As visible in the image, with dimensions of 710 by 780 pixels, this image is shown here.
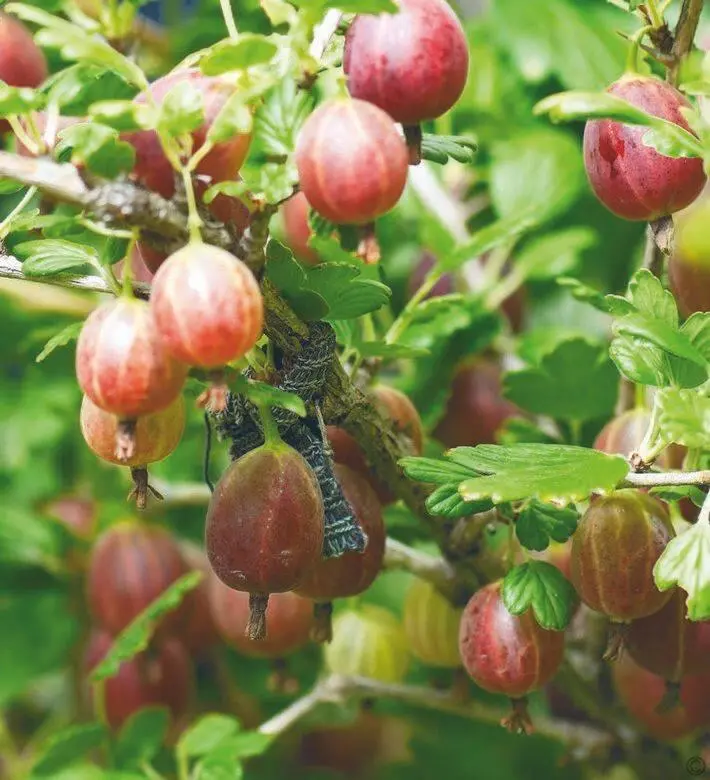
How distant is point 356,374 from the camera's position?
2.36 ft

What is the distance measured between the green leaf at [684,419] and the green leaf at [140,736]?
569 millimetres

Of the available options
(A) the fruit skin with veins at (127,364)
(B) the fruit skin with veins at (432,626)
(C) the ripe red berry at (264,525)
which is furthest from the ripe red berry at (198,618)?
(A) the fruit skin with veins at (127,364)

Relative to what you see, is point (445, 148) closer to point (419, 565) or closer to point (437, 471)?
point (437, 471)

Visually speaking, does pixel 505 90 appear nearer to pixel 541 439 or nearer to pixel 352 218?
pixel 541 439

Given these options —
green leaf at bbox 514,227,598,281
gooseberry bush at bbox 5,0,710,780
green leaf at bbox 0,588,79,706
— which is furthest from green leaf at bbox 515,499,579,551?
green leaf at bbox 0,588,79,706

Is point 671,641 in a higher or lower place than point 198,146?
lower

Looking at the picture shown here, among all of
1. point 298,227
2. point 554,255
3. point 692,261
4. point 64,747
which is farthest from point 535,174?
point 64,747

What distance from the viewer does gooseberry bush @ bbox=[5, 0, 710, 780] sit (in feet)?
1.54

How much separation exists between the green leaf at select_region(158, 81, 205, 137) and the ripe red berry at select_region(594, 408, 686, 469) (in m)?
0.36

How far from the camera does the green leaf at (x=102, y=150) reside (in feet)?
1.45

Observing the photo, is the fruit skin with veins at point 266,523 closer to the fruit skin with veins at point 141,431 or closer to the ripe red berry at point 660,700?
the fruit skin with veins at point 141,431

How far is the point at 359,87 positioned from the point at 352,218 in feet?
0.22

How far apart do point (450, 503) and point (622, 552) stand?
0.31ft

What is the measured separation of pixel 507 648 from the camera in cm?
64
